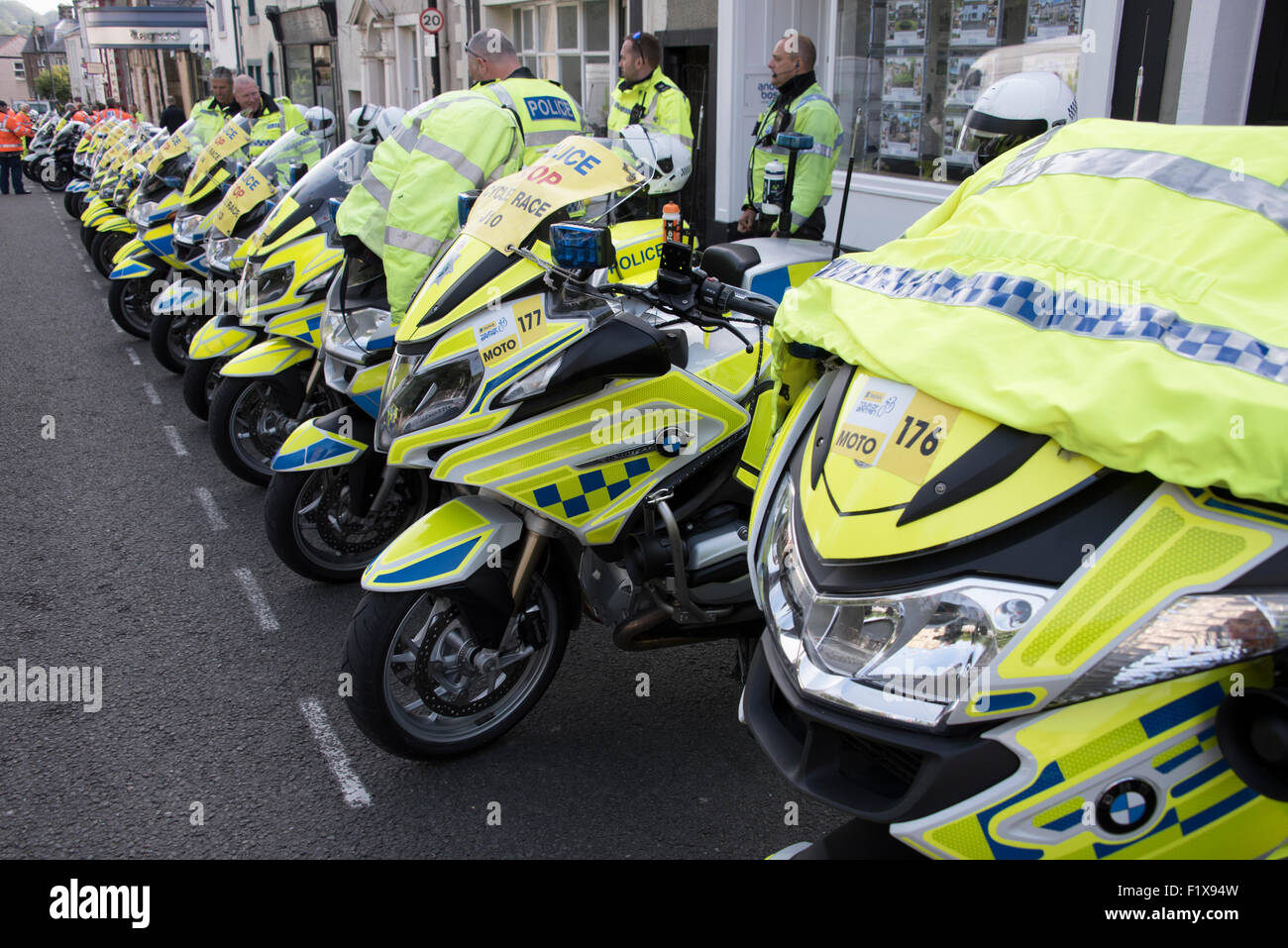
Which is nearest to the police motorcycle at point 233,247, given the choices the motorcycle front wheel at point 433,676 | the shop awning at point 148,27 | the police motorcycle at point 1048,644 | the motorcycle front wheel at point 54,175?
the motorcycle front wheel at point 433,676

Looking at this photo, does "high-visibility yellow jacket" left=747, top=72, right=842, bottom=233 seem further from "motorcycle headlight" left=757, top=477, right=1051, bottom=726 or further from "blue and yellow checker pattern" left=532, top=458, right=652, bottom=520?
"motorcycle headlight" left=757, top=477, right=1051, bottom=726

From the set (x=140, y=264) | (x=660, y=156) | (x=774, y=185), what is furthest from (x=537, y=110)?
(x=140, y=264)

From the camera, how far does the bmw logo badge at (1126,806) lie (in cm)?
140

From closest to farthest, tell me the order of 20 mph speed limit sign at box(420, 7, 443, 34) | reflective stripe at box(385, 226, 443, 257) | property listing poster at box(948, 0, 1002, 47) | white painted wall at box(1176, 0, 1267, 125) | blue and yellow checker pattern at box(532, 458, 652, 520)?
blue and yellow checker pattern at box(532, 458, 652, 520), reflective stripe at box(385, 226, 443, 257), white painted wall at box(1176, 0, 1267, 125), property listing poster at box(948, 0, 1002, 47), 20 mph speed limit sign at box(420, 7, 443, 34)

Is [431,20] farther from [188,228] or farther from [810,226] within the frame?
[810,226]

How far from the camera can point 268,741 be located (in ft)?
10.6

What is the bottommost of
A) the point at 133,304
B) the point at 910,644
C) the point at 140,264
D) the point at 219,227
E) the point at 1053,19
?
the point at 133,304

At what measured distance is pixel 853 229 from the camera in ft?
30.0

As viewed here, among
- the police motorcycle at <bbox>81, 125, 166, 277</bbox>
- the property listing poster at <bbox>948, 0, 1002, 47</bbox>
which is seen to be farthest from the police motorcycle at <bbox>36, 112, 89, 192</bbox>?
→ the property listing poster at <bbox>948, 0, 1002, 47</bbox>

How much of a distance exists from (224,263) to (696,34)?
615 centimetres

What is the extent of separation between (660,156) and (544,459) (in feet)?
4.07

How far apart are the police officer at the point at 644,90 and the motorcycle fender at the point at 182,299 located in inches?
118

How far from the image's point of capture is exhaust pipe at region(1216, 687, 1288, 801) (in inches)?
52.9

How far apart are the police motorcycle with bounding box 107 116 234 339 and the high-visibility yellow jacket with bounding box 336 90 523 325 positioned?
385 cm
